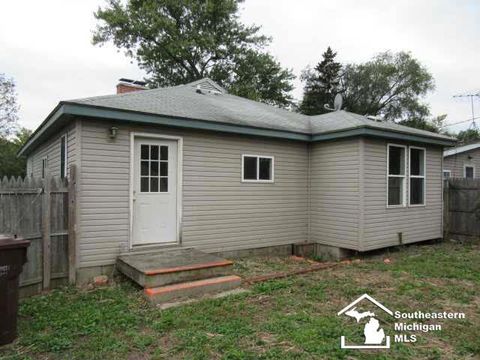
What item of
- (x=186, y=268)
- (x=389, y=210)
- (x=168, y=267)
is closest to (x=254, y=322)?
(x=186, y=268)

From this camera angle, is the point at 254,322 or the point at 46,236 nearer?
the point at 254,322

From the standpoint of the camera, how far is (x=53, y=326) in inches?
153

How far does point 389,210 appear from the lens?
8.00 m

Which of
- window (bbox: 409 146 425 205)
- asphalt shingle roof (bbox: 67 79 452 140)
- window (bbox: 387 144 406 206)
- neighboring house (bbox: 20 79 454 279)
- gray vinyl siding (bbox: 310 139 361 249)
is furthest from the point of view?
window (bbox: 409 146 425 205)

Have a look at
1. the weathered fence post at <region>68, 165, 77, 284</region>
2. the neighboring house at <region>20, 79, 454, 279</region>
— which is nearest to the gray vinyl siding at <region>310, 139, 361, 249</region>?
the neighboring house at <region>20, 79, 454, 279</region>

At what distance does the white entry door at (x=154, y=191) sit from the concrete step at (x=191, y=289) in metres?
1.63

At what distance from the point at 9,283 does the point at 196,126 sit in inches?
157

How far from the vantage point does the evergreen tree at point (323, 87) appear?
32.4m

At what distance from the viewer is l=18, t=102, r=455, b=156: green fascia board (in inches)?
215

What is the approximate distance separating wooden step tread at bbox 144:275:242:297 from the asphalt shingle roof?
2.97m

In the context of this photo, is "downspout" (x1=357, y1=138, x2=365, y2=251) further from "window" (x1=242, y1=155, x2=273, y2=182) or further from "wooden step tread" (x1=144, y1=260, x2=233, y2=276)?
"wooden step tread" (x1=144, y1=260, x2=233, y2=276)

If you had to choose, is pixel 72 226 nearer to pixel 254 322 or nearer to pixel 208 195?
pixel 208 195

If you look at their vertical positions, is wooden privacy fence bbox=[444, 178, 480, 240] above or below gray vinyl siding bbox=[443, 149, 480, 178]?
below

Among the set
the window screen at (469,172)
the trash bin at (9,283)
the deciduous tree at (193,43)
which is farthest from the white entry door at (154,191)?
the deciduous tree at (193,43)
